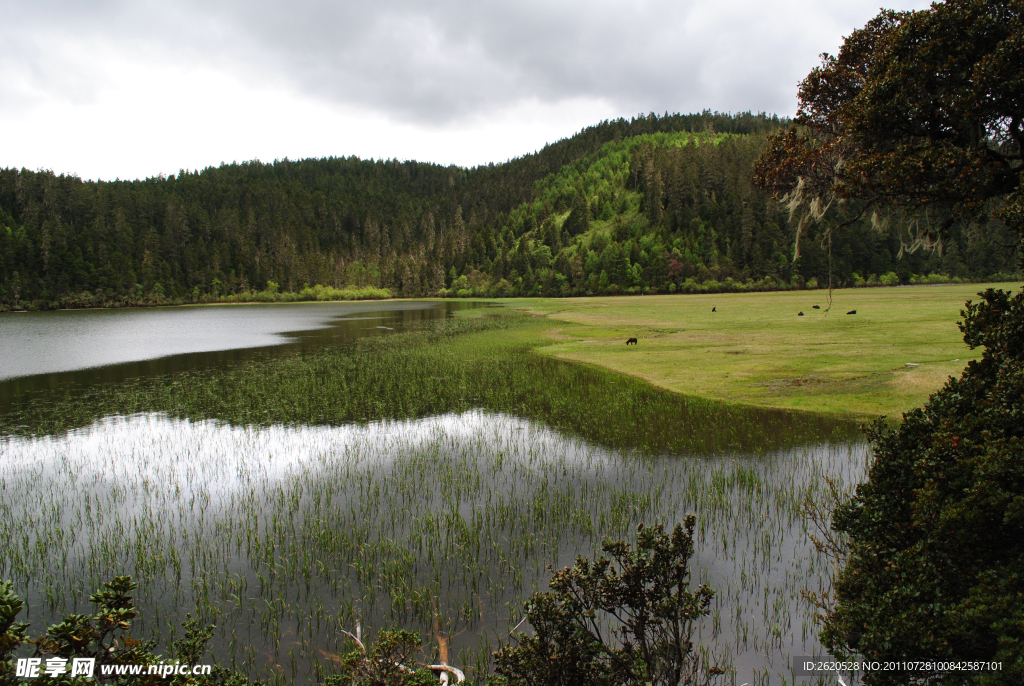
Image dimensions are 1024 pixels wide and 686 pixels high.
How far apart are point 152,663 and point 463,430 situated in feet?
44.4

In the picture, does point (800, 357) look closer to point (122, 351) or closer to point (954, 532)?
point (954, 532)

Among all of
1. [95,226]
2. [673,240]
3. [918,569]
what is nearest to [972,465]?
[918,569]

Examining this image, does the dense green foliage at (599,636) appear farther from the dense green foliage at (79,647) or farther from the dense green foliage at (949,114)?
the dense green foliage at (949,114)

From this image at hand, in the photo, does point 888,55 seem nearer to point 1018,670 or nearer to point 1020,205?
point 1020,205

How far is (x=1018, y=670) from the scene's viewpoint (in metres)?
3.52

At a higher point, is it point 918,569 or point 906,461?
point 906,461

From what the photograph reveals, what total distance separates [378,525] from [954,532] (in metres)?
9.18

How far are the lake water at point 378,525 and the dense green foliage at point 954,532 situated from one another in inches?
79.7

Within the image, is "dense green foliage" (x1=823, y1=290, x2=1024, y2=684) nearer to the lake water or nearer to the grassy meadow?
the lake water

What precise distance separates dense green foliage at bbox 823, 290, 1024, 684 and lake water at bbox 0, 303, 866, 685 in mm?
2025

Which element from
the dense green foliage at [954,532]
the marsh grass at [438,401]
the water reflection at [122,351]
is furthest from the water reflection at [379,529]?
the water reflection at [122,351]

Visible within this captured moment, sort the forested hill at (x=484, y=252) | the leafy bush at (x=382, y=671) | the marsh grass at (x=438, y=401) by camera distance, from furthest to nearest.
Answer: the forested hill at (x=484, y=252) → the marsh grass at (x=438, y=401) → the leafy bush at (x=382, y=671)

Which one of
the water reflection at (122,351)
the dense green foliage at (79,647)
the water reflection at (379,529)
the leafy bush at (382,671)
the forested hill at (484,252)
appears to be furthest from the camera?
the forested hill at (484,252)

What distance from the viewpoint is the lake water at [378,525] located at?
7254mm
